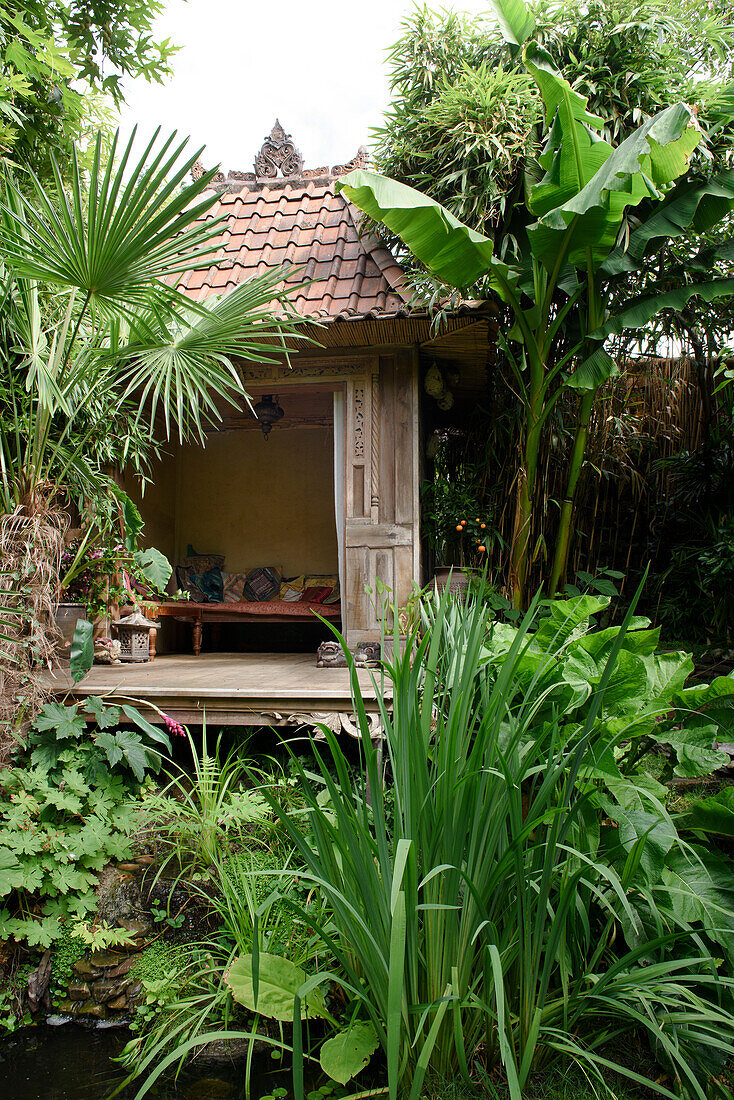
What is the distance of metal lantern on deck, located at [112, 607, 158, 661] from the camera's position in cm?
565

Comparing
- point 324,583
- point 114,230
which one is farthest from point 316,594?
point 114,230

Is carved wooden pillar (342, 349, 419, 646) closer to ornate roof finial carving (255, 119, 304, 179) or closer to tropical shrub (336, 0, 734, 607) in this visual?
tropical shrub (336, 0, 734, 607)

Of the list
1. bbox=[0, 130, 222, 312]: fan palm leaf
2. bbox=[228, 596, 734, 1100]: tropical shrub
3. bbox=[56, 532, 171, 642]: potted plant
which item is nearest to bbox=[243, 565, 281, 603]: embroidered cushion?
bbox=[56, 532, 171, 642]: potted plant

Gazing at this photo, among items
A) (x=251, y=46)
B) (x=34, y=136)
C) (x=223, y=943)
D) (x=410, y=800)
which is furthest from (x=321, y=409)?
(x=251, y=46)

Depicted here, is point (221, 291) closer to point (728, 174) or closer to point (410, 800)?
point (728, 174)

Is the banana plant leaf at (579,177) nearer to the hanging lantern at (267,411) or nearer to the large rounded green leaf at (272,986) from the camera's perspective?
the hanging lantern at (267,411)

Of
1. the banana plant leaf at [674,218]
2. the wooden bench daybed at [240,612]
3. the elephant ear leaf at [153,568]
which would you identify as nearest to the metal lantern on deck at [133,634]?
the wooden bench daybed at [240,612]

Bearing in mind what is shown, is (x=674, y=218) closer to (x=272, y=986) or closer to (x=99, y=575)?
(x=99, y=575)

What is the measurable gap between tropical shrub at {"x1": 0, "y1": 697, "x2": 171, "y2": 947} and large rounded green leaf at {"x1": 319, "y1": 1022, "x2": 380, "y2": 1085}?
4.56 ft

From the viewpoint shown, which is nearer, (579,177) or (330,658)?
(579,177)

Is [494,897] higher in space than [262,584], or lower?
lower

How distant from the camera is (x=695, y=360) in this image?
574 centimetres

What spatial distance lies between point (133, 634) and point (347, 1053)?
14.8ft

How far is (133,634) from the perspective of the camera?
5.73m
